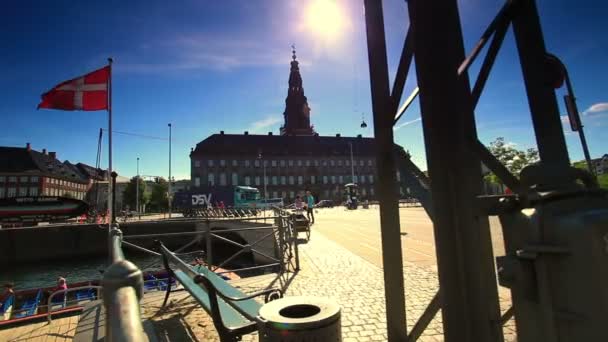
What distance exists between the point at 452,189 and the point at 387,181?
768 millimetres

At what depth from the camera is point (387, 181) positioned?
93.7 inches

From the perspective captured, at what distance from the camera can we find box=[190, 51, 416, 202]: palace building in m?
73.3

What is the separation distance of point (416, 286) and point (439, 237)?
4.84 metres

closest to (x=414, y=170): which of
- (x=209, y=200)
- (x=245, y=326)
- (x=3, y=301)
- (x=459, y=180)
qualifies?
(x=459, y=180)

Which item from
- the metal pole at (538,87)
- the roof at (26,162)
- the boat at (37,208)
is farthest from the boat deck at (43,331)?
the roof at (26,162)

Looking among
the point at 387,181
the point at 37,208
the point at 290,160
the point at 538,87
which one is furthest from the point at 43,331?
the point at 290,160

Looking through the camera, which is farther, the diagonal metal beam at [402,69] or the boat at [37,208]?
the boat at [37,208]

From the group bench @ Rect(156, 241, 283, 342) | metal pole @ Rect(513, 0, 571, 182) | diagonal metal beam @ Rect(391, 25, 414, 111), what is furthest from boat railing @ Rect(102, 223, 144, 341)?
diagonal metal beam @ Rect(391, 25, 414, 111)

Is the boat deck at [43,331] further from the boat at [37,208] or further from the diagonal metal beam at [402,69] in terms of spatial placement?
the boat at [37,208]

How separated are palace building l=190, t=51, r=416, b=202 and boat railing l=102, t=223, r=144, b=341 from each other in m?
72.2

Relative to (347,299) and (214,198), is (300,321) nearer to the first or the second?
(347,299)

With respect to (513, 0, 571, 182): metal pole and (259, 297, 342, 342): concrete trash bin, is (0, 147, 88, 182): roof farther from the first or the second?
(513, 0, 571, 182): metal pole

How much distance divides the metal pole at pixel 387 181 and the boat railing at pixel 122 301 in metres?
1.73

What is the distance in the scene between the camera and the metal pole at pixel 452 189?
5.11 ft
